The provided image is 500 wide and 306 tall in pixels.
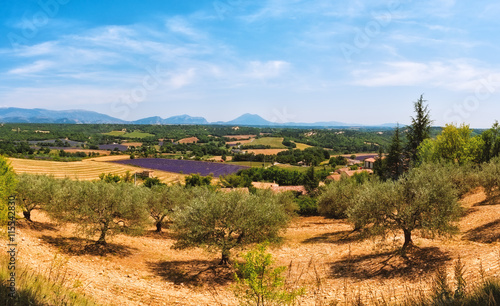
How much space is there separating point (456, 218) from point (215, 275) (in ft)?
54.8

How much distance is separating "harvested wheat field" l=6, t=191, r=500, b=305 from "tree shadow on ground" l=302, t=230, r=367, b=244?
0.97 ft

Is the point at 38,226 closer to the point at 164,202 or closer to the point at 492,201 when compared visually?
the point at 164,202

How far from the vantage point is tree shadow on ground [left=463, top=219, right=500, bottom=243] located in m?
19.3

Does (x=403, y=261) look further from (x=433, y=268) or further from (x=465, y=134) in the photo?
(x=465, y=134)

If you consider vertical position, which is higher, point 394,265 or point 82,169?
point 394,265

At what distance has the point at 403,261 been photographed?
17844 millimetres

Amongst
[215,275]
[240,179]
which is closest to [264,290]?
[215,275]

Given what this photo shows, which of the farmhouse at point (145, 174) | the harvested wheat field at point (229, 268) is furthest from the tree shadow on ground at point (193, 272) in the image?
the farmhouse at point (145, 174)

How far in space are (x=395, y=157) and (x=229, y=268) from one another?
47392mm

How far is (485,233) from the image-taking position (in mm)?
20453

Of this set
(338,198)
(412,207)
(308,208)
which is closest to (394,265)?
(412,207)

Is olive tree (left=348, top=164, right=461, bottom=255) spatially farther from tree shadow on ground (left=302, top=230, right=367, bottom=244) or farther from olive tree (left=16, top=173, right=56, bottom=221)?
olive tree (left=16, top=173, right=56, bottom=221)

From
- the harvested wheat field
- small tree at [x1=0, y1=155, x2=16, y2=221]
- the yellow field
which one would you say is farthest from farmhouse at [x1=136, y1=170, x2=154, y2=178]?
small tree at [x1=0, y1=155, x2=16, y2=221]

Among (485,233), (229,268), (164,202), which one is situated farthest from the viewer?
(164,202)
